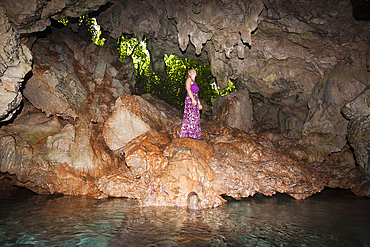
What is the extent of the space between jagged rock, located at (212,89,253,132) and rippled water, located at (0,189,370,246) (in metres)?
5.60

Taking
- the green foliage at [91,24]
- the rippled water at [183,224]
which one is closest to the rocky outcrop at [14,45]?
the rippled water at [183,224]

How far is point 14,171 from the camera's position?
7.89 meters

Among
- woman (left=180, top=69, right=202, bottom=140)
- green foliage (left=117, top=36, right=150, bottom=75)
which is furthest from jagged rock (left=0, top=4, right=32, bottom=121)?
green foliage (left=117, top=36, right=150, bottom=75)

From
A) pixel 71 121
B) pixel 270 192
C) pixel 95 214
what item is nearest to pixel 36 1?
pixel 71 121

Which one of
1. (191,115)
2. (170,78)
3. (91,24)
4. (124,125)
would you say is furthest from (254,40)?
(91,24)

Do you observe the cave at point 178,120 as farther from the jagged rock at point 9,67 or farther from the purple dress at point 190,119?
the purple dress at point 190,119

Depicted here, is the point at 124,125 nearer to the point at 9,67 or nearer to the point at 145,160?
the point at 145,160

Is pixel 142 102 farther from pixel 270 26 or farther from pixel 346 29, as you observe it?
pixel 346 29

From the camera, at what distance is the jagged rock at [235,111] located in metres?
11.8

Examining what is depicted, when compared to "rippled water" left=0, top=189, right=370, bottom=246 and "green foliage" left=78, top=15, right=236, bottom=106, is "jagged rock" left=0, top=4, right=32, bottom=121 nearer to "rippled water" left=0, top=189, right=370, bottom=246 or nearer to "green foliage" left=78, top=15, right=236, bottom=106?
"rippled water" left=0, top=189, right=370, bottom=246

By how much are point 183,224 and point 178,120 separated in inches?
287

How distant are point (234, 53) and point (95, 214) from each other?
8.91 meters

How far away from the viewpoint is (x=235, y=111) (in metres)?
11.9

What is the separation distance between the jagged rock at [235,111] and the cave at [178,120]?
55mm
